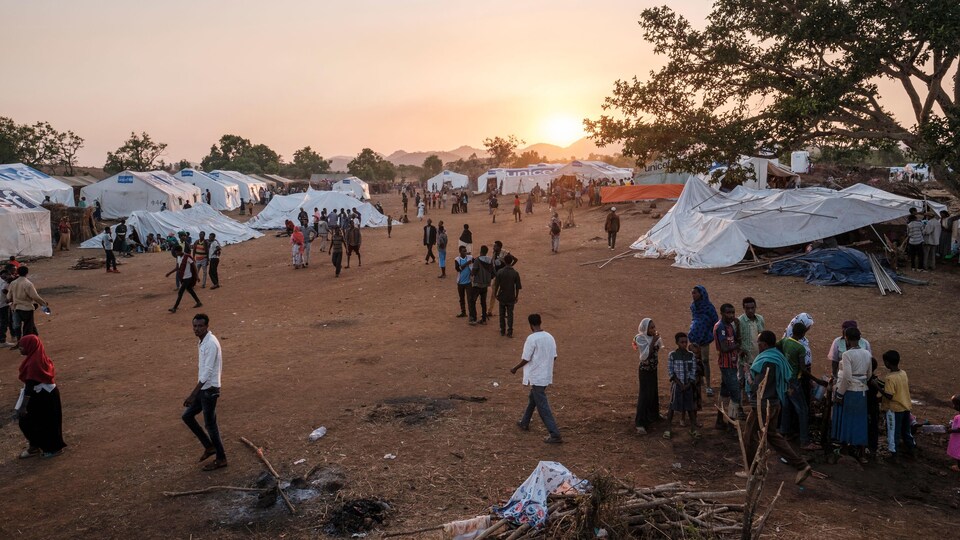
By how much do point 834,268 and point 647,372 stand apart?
10.8 m

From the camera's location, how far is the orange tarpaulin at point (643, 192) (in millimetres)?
34938

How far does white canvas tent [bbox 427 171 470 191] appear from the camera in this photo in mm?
65875

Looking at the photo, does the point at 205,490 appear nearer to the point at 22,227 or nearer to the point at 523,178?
the point at 22,227

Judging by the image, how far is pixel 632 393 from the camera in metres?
8.52

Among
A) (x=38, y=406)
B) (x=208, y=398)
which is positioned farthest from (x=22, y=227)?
(x=208, y=398)

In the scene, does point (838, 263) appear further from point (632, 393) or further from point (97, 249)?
point (97, 249)

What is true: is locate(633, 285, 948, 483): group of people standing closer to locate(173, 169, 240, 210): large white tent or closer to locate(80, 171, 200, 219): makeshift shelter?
locate(80, 171, 200, 219): makeshift shelter

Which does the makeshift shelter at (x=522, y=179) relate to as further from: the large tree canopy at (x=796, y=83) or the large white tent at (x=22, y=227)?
the large tree canopy at (x=796, y=83)

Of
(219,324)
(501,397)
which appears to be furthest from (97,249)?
(501,397)

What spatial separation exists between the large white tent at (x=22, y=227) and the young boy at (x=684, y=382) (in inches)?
966

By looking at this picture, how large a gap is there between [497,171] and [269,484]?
50.8 metres

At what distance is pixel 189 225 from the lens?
28344 mm

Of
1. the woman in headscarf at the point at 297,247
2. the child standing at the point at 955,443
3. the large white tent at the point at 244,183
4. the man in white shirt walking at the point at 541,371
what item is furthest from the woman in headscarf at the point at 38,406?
the large white tent at the point at 244,183

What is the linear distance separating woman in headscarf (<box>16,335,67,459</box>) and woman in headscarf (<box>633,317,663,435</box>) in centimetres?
676
